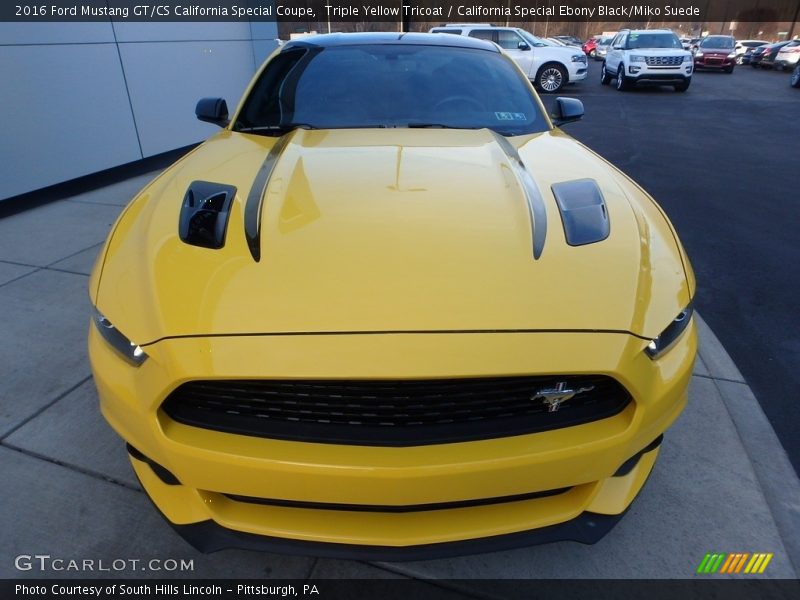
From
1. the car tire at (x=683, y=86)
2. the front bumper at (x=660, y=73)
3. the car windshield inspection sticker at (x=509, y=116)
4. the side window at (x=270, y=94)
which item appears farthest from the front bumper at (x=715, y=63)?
the side window at (x=270, y=94)

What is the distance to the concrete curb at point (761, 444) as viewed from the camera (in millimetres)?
1938

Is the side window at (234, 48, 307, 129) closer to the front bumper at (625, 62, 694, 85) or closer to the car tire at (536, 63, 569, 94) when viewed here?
the car tire at (536, 63, 569, 94)

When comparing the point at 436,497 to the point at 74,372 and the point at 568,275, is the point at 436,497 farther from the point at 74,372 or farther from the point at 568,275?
the point at 74,372

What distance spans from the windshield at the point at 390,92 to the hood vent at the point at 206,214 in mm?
812

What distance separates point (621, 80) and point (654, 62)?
1.04 metres

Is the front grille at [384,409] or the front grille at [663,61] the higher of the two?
the front grille at [384,409]

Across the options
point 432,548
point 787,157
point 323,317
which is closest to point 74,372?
point 323,317

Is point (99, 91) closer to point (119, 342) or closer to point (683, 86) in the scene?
point (119, 342)

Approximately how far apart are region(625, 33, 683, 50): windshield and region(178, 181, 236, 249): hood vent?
57.2 ft

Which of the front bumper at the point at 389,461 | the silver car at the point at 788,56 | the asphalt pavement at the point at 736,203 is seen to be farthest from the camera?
the silver car at the point at 788,56

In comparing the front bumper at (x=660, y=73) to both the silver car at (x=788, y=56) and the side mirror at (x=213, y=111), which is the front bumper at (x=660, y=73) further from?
the side mirror at (x=213, y=111)

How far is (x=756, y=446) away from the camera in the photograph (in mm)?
2293

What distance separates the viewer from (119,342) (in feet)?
4.99

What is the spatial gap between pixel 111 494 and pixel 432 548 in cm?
132
